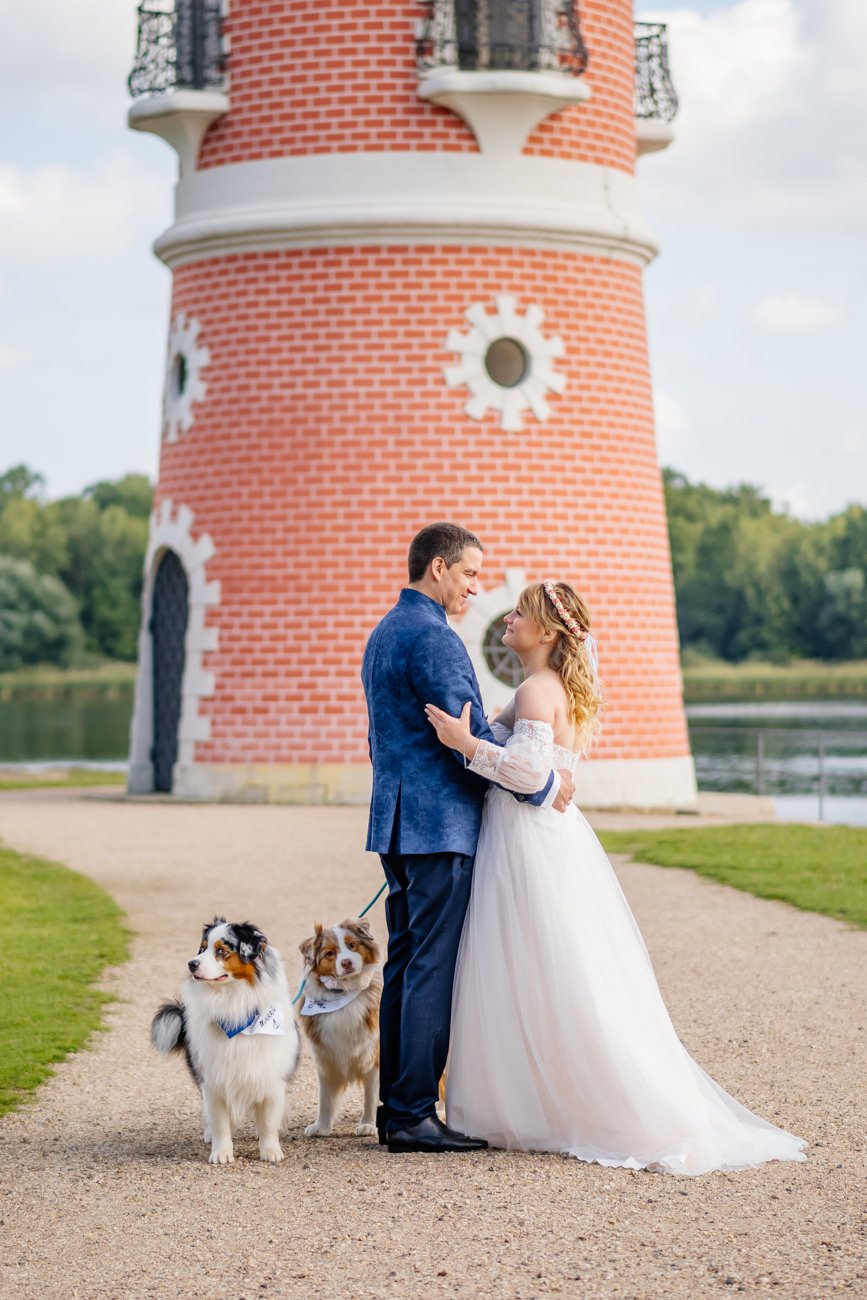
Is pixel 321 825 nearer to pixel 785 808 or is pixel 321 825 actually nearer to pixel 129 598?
pixel 785 808

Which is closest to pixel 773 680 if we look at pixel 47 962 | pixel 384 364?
pixel 384 364

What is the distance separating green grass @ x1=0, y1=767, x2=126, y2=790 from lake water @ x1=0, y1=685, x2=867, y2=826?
6.78 meters

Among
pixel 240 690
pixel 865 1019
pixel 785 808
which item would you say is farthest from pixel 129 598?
pixel 865 1019

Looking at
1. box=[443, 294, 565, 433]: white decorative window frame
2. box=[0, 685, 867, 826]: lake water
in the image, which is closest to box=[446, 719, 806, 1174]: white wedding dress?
box=[443, 294, 565, 433]: white decorative window frame

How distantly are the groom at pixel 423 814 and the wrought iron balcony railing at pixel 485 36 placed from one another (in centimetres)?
1119

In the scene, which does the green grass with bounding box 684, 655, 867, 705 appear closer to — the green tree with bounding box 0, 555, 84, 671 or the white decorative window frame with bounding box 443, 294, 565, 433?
the green tree with bounding box 0, 555, 84, 671

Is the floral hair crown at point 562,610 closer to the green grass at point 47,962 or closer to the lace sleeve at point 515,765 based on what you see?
the lace sleeve at point 515,765

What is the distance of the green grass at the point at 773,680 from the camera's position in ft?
Result: 232

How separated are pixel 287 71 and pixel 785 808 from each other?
1179cm

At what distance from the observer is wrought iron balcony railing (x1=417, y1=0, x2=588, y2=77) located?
1623 cm

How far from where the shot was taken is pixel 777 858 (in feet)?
43.8

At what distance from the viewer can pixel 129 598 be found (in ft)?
270

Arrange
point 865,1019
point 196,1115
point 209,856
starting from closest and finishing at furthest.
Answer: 1. point 196,1115
2. point 865,1019
3. point 209,856

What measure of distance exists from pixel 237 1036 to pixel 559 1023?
968 mm
